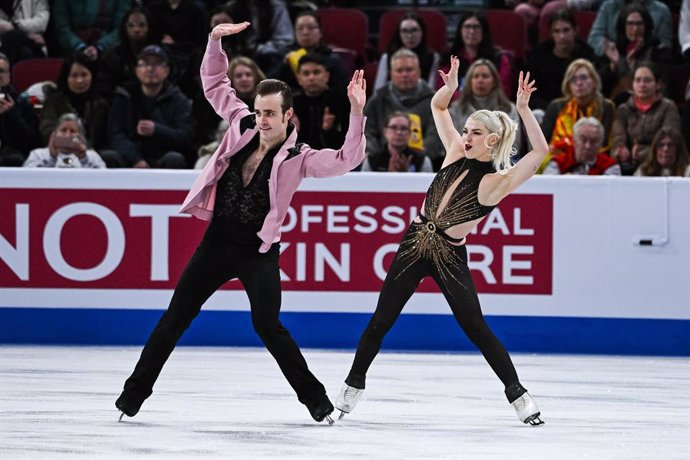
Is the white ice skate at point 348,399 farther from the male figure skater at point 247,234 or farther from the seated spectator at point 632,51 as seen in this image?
the seated spectator at point 632,51

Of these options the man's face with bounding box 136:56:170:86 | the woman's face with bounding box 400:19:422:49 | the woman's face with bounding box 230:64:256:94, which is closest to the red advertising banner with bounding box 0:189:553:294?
the woman's face with bounding box 230:64:256:94

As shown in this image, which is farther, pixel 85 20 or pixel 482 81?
pixel 85 20

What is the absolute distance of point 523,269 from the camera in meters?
8.62

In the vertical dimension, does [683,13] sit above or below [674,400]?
above

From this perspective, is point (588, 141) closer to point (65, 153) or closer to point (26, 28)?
point (65, 153)

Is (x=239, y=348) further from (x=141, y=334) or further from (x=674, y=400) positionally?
(x=674, y=400)

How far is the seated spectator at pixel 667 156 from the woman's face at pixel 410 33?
215cm

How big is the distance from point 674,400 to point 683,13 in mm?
4778

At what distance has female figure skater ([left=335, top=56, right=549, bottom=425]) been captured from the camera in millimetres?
6172

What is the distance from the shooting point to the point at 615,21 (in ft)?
→ 36.3

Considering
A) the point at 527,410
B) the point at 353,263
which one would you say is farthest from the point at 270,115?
the point at 353,263

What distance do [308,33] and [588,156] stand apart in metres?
2.42

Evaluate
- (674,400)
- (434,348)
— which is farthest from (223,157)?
(434,348)

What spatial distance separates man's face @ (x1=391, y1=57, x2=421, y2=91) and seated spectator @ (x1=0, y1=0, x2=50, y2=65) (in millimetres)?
3115
